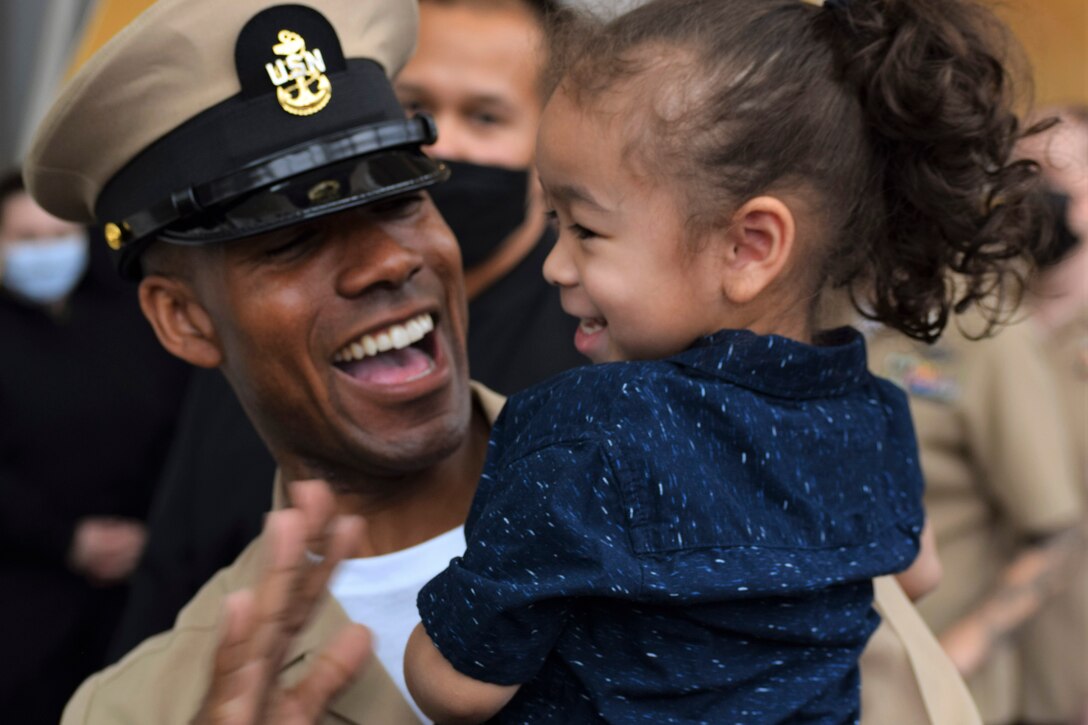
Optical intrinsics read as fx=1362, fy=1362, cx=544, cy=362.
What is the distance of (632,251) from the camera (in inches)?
65.9

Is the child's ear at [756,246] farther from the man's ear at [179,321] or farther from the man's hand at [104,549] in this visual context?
the man's hand at [104,549]

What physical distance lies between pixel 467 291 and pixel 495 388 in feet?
1.29

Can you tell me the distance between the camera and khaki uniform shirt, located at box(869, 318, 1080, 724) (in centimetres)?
376

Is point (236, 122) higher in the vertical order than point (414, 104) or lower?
higher

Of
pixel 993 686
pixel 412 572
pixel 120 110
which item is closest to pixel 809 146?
pixel 412 572

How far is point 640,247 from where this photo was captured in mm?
1670

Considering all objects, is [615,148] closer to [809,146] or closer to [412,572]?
[809,146]

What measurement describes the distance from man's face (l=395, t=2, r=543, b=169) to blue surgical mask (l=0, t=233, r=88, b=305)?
170 centimetres

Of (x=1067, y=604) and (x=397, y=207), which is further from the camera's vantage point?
(x=1067, y=604)

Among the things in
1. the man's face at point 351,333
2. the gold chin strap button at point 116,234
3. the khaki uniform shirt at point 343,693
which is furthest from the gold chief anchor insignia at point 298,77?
the khaki uniform shirt at point 343,693

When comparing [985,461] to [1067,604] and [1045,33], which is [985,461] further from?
[1045,33]

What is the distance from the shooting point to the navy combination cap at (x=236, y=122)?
2.05m

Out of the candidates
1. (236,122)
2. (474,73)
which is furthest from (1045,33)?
(474,73)

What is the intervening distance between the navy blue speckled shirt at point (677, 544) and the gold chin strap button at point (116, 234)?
Result: 855 millimetres
